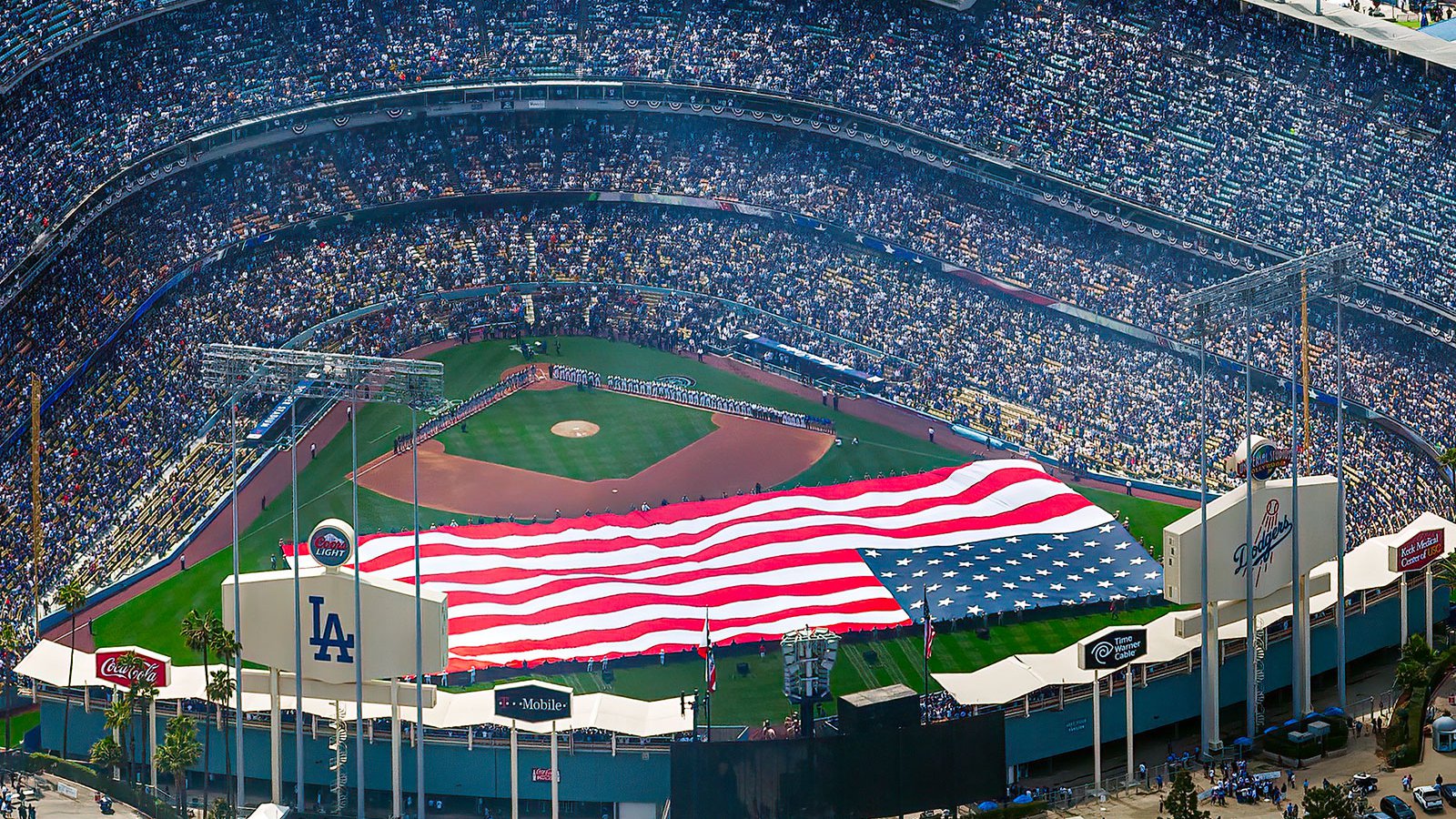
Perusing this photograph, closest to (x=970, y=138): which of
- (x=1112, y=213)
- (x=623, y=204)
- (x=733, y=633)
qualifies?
(x=1112, y=213)

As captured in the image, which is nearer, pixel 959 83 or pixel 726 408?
pixel 726 408

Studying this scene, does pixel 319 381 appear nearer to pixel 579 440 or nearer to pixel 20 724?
pixel 20 724

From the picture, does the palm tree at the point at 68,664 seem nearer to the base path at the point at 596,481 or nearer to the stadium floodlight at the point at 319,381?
the stadium floodlight at the point at 319,381

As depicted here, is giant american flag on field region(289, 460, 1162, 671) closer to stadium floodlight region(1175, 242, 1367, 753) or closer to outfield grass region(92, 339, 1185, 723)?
outfield grass region(92, 339, 1185, 723)

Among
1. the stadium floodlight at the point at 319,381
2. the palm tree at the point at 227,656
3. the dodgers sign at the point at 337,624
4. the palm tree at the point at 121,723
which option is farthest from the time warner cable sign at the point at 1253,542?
the palm tree at the point at 121,723

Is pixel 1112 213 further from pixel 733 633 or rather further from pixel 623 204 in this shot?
pixel 733 633

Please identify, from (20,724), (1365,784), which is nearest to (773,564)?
(1365,784)
